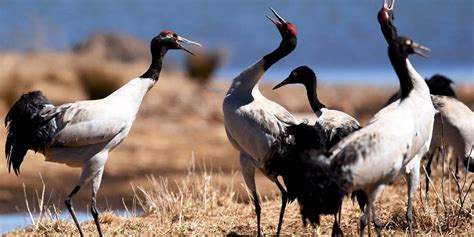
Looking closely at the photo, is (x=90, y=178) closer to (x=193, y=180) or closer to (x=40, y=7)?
(x=193, y=180)

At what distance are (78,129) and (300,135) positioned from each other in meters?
1.89

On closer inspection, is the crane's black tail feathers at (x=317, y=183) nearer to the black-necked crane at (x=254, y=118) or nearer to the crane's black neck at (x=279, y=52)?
the black-necked crane at (x=254, y=118)

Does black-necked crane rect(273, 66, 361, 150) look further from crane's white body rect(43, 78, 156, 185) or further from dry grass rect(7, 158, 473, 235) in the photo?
crane's white body rect(43, 78, 156, 185)

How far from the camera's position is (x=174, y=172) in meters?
14.0

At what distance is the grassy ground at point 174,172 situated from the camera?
8.49 metres

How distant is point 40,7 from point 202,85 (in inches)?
887

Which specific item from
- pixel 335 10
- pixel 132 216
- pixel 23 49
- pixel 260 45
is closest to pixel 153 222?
pixel 132 216

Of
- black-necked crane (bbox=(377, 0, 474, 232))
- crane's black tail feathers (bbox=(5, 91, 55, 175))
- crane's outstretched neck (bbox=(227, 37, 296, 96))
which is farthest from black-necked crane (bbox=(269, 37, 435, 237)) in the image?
crane's black tail feathers (bbox=(5, 91, 55, 175))

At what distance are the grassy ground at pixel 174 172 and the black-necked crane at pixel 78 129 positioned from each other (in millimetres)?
643

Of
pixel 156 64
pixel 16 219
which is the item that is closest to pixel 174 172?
pixel 16 219

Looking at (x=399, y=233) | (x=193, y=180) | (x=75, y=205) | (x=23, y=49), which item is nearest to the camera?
(x=399, y=233)

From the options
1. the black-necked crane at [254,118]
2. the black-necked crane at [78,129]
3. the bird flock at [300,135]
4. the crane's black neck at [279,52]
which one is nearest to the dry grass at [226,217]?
the bird flock at [300,135]

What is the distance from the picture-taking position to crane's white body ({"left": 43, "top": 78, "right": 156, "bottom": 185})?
26.0 ft

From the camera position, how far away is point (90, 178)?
808 cm
